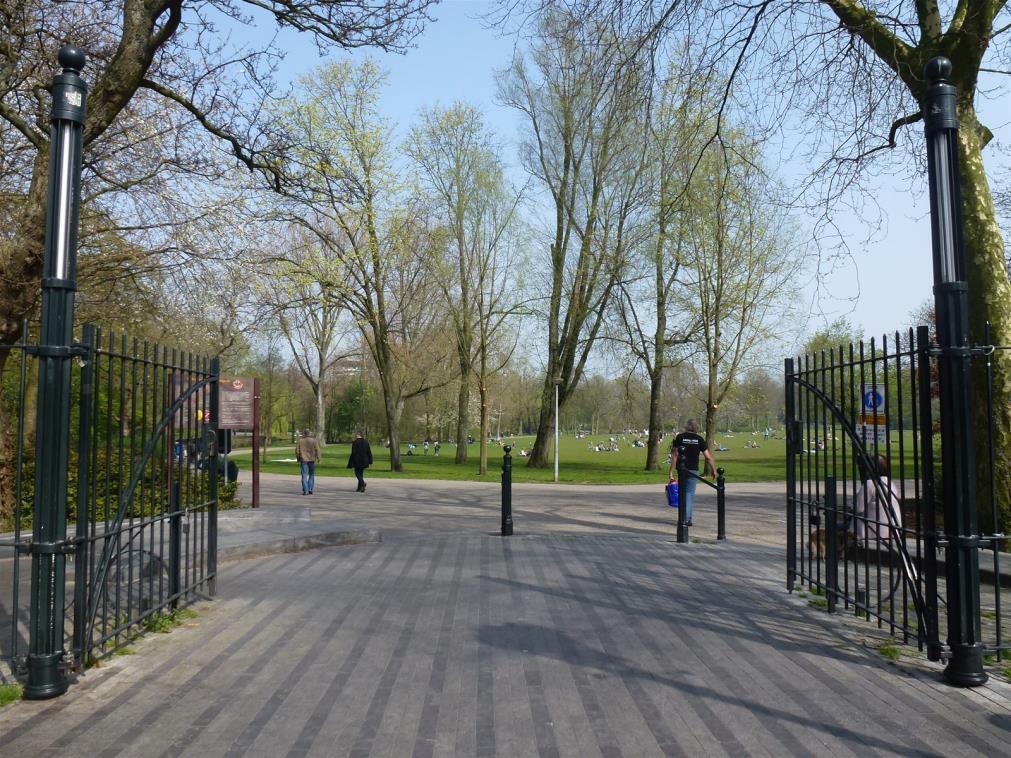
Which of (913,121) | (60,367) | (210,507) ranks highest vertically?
(913,121)

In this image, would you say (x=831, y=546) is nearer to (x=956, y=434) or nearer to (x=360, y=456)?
(x=956, y=434)

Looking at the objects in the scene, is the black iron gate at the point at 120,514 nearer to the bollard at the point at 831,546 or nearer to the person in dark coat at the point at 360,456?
the bollard at the point at 831,546

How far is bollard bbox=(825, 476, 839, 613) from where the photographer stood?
6.68m

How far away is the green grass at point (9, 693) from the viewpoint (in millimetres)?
4613

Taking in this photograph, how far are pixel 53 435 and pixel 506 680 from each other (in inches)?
120

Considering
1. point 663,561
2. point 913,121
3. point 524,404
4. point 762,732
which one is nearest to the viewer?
point 762,732

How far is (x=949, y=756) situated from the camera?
3832 millimetres

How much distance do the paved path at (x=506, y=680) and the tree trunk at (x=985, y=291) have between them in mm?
3711

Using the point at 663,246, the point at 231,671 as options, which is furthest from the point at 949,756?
the point at 663,246

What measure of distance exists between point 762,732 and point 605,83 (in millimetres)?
7956

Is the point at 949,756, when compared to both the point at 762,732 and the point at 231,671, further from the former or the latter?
the point at 231,671

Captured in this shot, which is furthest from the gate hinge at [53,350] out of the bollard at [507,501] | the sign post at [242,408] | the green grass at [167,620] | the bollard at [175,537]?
the sign post at [242,408]

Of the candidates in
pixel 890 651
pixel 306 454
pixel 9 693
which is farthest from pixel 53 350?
pixel 306 454

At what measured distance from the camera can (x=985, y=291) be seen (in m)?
10.4
